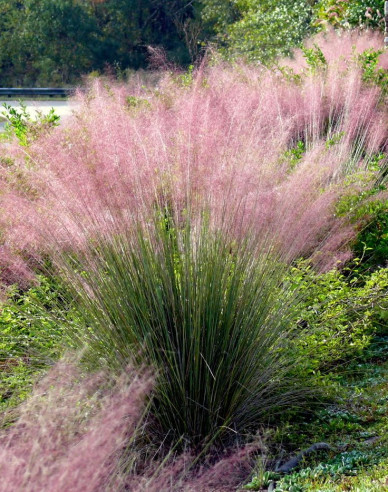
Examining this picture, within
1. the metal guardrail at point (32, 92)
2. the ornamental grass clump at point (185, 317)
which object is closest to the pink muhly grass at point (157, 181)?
the ornamental grass clump at point (185, 317)

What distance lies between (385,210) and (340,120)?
1.67 m

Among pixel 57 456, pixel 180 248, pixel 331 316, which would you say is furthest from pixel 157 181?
pixel 57 456

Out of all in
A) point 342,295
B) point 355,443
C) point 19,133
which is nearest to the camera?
point 355,443

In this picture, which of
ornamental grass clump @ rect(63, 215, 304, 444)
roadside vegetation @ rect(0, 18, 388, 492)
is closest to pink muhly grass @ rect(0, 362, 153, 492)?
roadside vegetation @ rect(0, 18, 388, 492)

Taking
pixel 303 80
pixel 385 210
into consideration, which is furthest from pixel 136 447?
pixel 303 80

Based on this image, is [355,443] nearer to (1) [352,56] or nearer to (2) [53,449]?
(2) [53,449]

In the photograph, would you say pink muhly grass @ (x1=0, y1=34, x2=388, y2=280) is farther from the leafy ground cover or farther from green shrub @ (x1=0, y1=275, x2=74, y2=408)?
the leafy ground cover

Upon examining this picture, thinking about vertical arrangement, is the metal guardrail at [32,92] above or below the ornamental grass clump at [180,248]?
below

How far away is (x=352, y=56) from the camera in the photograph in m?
9.70

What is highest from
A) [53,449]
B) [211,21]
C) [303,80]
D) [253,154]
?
[253,154]

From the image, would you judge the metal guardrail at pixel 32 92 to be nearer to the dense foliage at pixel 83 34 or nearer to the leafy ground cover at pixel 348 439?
the dense foliage at pixel 83 34

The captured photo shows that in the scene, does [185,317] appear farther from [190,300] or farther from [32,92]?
[32,92]

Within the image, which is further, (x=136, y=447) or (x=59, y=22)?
(x=59, y=22)

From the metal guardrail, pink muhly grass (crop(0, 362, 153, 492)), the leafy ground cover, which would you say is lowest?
the metal guardrail
